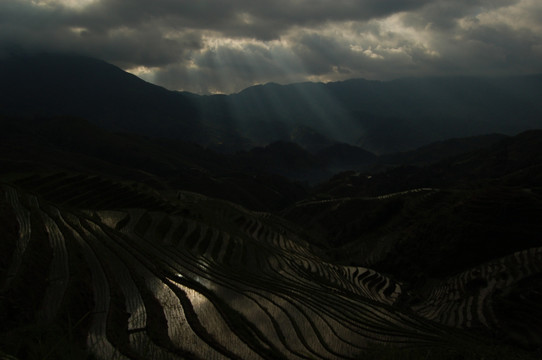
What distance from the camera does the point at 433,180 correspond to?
145 m

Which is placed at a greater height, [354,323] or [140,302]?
[140,302]

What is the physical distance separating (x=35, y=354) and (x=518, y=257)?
41.1 metres

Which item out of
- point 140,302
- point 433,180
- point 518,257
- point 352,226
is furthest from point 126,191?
point 433,180

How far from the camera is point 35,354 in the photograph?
598cm

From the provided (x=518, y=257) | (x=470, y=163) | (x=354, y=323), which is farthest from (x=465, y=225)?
(x=470, y=163)

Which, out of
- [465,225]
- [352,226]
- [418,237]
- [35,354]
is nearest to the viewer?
[35,354]

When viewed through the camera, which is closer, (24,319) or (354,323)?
(24,319)

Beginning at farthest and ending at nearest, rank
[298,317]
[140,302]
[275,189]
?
[275,189] → [298,317] → [140,302]

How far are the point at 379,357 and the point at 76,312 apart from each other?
9653 millimetres

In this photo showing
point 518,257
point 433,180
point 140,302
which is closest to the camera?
point 140,302

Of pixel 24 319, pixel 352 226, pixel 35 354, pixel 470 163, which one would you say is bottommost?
pixel 352 226

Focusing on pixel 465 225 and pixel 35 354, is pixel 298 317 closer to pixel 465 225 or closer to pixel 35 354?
pixel 35 354

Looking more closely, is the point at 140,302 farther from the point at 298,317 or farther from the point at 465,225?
the point at 465,225

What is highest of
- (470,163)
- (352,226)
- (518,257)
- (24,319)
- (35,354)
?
(470,163)
